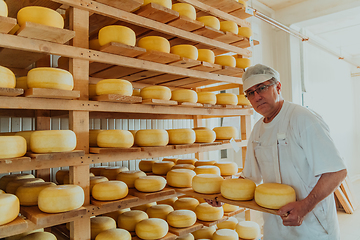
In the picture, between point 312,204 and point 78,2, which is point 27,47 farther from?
point 312,204

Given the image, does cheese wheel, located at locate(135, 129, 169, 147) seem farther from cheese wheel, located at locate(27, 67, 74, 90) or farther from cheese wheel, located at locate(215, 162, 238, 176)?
cheese wheel, located at locate(215, 162, 238, 176)

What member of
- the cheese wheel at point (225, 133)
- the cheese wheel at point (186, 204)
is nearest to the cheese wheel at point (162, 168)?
the cheese wheel at point (186, 204)

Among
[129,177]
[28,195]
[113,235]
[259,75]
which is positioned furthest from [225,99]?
[28,195]

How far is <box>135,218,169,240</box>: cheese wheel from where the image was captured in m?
2.08

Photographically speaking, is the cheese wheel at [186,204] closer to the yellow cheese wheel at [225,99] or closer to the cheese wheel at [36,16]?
the yellow cheese wheel at [225,99]

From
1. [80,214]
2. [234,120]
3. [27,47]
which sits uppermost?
[27,47]

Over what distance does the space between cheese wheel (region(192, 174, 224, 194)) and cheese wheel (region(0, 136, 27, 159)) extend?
49.0 inches

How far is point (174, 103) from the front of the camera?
7.43ft

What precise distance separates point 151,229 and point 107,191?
48cm

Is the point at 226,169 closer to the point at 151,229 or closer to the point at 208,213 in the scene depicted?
the point at 208,213

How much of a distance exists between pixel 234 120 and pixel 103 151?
3.15 m

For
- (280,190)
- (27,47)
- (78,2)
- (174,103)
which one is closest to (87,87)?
(27,47)

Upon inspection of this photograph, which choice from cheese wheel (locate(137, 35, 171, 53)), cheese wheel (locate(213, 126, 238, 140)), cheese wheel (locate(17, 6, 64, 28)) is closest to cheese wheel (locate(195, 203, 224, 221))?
cheese wheel (locate(213, 126, 238, 140))

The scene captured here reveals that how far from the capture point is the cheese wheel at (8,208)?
4.63ft
